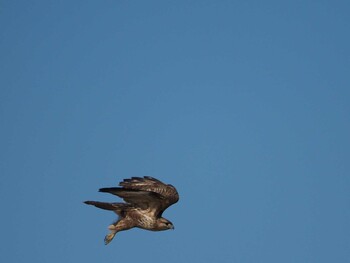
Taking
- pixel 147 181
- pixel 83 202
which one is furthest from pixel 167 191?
pixel 83 202

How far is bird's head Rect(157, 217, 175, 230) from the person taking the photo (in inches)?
1258

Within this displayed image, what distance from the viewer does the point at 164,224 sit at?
105ft

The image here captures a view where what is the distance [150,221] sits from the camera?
31828 mm

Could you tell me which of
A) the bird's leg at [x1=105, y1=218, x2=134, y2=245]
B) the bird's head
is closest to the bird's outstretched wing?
the bird's head

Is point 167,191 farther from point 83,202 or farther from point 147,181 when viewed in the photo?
point 83,202

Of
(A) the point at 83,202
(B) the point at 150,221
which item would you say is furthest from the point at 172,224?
(A) the point at 83,202

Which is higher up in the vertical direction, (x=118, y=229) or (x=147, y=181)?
(x=147, y=181)

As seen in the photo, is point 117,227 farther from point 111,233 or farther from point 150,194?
point 150,194

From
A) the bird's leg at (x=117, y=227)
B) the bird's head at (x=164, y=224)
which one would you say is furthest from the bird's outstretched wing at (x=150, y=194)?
the bird's leg at (x=117, y=227)

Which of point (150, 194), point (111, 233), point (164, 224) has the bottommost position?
point (111, 233)

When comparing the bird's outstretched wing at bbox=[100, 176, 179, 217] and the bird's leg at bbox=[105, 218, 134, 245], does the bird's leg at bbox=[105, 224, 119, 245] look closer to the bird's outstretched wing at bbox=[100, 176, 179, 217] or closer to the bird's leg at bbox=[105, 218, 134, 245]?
the bird's leg at bbox=[105, 218, 134, 245]

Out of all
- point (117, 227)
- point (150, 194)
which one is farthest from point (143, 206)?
point (117, 227)

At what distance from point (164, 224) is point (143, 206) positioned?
4.27 feet

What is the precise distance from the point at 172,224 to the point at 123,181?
114 inches
